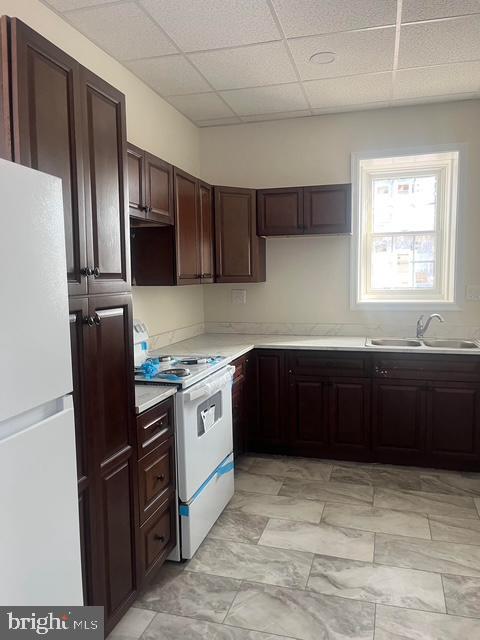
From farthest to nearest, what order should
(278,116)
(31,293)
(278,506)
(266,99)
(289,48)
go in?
(278,116)
(266,99)
(278,506)
(289,48)
(31,293)

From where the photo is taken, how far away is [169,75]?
324cm

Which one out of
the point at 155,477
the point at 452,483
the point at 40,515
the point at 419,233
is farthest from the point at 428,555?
the point at 419,233

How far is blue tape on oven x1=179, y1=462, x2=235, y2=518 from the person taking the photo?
246cm

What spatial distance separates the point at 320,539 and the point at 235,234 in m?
2.32

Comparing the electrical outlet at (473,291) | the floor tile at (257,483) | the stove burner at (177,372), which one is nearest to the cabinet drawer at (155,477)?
the stove burner at (177,372)

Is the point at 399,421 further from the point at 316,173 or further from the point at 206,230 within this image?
the point at 316,173

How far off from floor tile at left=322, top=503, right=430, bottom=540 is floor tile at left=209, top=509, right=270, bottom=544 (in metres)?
0.40

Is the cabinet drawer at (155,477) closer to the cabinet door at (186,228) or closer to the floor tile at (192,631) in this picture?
the floor tile at (192,631)

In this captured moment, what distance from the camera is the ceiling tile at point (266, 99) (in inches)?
139

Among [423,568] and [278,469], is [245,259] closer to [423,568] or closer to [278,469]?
[278,469]

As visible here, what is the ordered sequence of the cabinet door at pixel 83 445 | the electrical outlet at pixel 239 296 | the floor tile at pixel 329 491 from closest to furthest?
the cabinet door at pixel 83 445, the floor tile at pixel 329 491, the electrical outlet at pixel 239 296

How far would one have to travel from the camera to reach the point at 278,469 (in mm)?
3646

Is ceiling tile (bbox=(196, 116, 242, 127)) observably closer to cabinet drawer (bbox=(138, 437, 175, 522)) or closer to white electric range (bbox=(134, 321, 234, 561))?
white electric range (bbox=(134, 321, 234, 561))

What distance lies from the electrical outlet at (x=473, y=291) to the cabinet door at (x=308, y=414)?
1.36 metres
